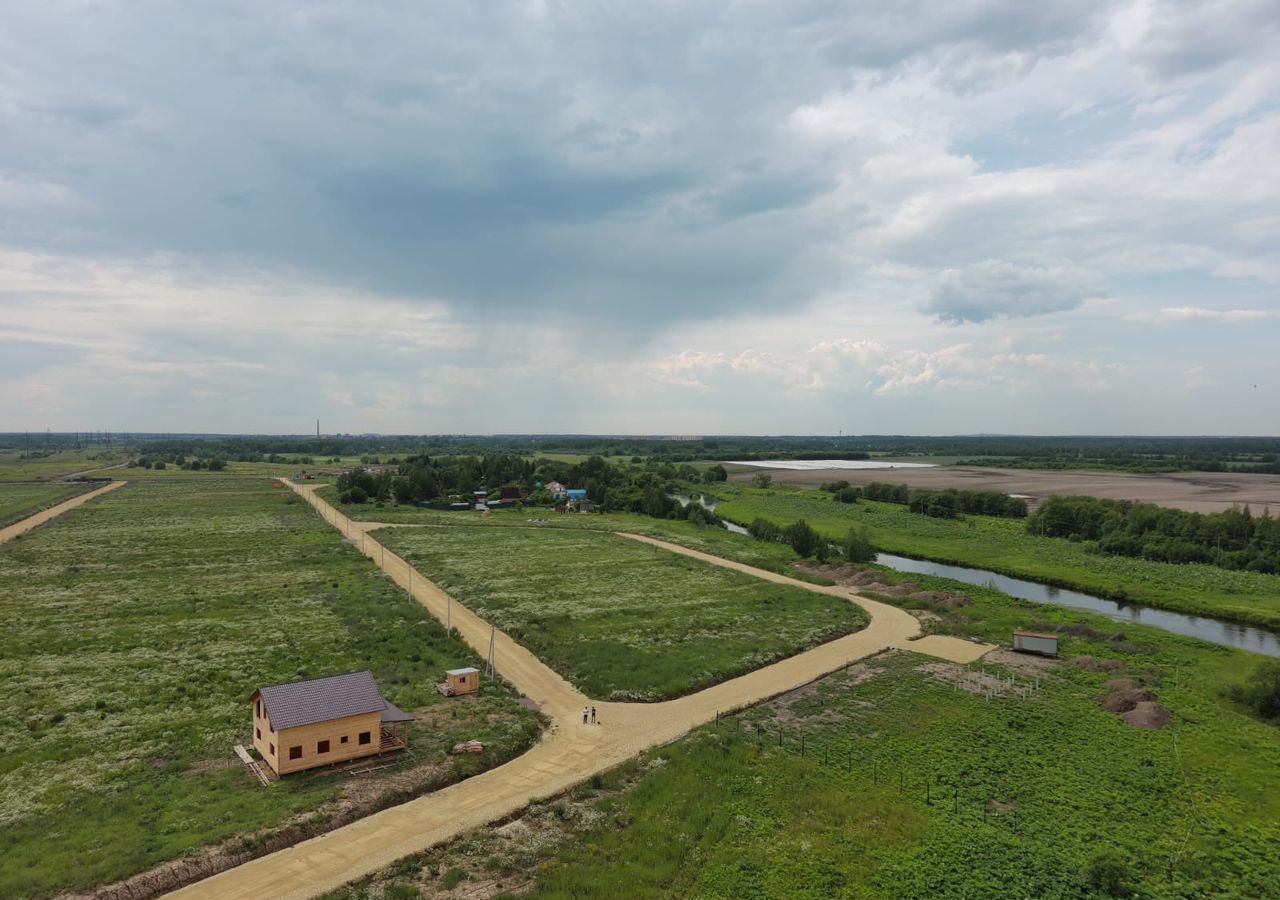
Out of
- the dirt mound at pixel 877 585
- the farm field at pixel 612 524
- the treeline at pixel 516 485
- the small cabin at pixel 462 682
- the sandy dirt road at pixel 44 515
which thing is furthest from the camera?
the treeline at pixel 516 485

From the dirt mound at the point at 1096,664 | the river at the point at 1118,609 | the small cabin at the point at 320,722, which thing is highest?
the small cabin at the point at 320,722

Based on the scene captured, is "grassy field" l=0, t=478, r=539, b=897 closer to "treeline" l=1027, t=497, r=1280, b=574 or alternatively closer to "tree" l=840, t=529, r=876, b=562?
"tree" l=840, t=529, r=876, b=562

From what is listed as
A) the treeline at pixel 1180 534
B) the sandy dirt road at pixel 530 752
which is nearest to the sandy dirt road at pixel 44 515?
the sandy dirt road at pixel 530 752

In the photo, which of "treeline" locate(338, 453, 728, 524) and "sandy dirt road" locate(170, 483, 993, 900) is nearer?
"sandy dirt road" locate(170, 483, 993, 900)

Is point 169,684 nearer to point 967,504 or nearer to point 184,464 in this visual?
point 967,504

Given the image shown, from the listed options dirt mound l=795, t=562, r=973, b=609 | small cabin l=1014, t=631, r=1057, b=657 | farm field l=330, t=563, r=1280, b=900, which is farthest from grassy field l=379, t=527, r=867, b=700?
small cabin l=1014, t=631, r=1057, b=657

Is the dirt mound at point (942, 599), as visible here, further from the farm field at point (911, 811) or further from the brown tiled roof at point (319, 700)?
the brown tiled roof at point (319, 700)

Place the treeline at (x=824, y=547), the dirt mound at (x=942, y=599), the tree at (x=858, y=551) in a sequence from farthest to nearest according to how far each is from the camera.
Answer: the treeline at (x=824, y=547)
the tree at (x=858, y=551)
the dirt mound at (x=942, y=599)
